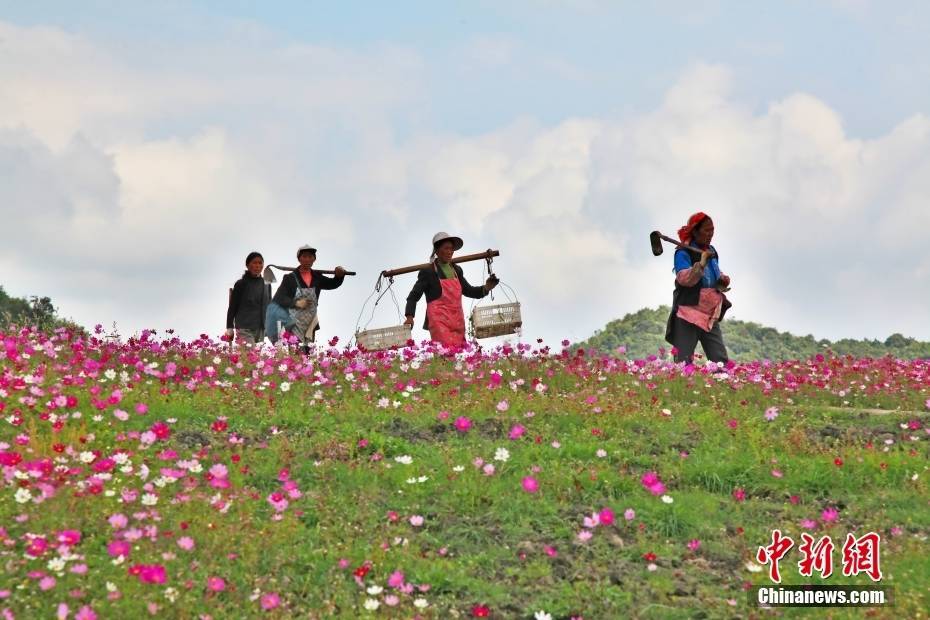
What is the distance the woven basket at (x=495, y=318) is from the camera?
1457cm

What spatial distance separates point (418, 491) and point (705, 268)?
25.5 ft

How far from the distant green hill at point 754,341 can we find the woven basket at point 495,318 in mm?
10320

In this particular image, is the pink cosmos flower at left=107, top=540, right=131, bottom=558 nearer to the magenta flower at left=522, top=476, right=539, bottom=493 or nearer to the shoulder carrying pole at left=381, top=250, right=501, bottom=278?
the magenta flower at left=522, top=476, right=539, bottom=493

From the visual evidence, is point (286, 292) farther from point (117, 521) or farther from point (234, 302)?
point (117, 521)

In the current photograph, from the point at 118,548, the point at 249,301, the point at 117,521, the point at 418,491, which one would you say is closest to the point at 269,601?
the point at 118,548

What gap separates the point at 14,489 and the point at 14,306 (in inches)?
1046

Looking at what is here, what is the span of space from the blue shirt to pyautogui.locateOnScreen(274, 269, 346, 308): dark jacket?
488cm

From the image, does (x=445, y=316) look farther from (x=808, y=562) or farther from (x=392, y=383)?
(x=808, y=562)

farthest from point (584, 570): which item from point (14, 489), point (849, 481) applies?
point (14, 489)

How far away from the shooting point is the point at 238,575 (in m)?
6.47

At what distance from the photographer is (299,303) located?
619 inches

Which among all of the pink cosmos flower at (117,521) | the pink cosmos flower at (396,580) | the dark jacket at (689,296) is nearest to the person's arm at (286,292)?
the dark jacket at (689,296)

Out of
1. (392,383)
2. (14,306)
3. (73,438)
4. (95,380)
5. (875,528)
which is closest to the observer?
(875,528)

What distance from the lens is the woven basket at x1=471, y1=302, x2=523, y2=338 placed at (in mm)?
14570
